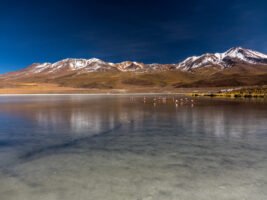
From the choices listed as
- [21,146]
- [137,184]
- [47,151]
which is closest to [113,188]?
[137,184]

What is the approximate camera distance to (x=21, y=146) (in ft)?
32.8

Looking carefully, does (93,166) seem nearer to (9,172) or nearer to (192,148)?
(9,172)

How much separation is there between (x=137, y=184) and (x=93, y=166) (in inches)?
72.8

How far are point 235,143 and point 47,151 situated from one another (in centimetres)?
703

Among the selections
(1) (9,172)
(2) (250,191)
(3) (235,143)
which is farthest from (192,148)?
(1) (9,172)

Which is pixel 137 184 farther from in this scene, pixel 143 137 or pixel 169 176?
pixel 143 137

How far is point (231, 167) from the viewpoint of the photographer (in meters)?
7.32

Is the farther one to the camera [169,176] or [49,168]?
[49,168]

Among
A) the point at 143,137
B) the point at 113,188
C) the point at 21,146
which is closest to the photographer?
the point at 113,188

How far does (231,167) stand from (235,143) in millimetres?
3079

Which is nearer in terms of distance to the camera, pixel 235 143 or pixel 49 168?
pixel 49 168

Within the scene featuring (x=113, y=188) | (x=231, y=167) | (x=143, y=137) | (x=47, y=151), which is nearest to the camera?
(x=113, y=188)

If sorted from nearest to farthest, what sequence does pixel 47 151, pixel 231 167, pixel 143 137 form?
1. pixel 231 167
2. pixel 47 151
3. pixel 143 137

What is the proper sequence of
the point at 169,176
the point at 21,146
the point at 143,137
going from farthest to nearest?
the point at 143,137, the point at 21,146, the point at 169,176
